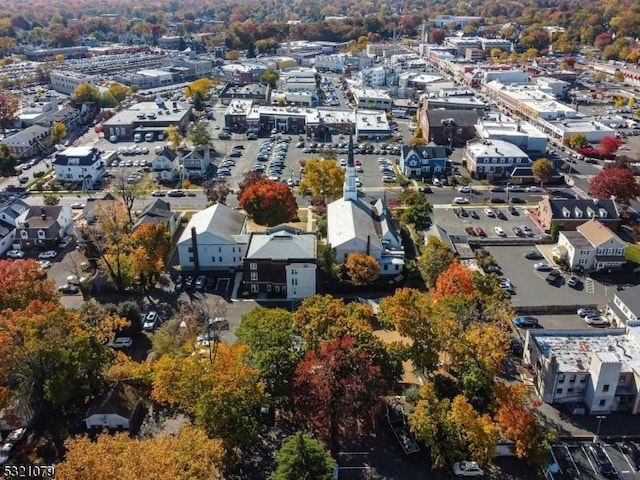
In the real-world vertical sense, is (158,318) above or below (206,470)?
below

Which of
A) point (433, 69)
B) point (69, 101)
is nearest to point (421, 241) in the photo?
point (69, 101)

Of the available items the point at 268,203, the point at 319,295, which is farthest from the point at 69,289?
the point at 319,295

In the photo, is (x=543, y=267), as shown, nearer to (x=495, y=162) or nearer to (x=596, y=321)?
(x=596, y=321)

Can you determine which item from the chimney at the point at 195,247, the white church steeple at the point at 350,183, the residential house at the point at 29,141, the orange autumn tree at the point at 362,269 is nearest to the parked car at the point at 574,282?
the orange autumn tree at the point at 362,269

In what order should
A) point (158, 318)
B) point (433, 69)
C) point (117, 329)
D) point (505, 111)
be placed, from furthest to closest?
point (433, 69)
point (505, 111)
point (158, 318)
point (117, 329)

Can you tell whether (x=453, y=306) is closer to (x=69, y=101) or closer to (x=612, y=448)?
(x=612, y=448)
